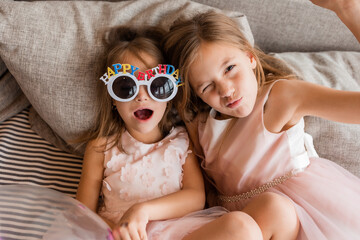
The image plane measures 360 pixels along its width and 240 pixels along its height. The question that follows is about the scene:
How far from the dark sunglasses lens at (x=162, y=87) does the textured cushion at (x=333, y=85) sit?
1.79 feet

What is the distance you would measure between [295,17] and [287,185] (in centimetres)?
82

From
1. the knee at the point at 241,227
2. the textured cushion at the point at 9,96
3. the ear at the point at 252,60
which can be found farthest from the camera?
the textured cushion at the point at 9,96

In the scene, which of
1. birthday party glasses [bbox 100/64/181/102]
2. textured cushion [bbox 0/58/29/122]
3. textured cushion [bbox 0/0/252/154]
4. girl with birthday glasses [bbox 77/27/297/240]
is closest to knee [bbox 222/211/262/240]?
girl with birthday glasses [bbox 77/27/297/240]

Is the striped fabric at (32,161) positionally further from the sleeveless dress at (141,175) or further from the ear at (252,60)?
the ear at (252,60)

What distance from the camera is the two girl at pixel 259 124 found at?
1.05m

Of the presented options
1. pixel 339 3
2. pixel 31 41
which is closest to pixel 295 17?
pixel 339 3

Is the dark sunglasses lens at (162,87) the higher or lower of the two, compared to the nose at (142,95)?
higher

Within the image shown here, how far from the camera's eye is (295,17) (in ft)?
5.02

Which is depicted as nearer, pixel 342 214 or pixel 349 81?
pixel 342 214

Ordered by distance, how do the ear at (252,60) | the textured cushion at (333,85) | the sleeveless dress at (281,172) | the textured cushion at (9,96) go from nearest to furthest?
the sleeveless dress at (281,172) < the ear at (252,60) < the textured cushion at (333,85) < the textured cushion at (9,96)

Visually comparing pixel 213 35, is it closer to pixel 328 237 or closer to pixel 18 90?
Result: pixel 328 237

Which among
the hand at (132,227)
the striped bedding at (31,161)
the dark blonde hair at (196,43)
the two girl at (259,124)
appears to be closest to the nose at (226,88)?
the two girl at (259,124)

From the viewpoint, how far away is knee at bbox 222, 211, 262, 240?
918mm

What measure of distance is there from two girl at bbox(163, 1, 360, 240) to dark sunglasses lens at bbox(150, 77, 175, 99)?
7 centimetres
